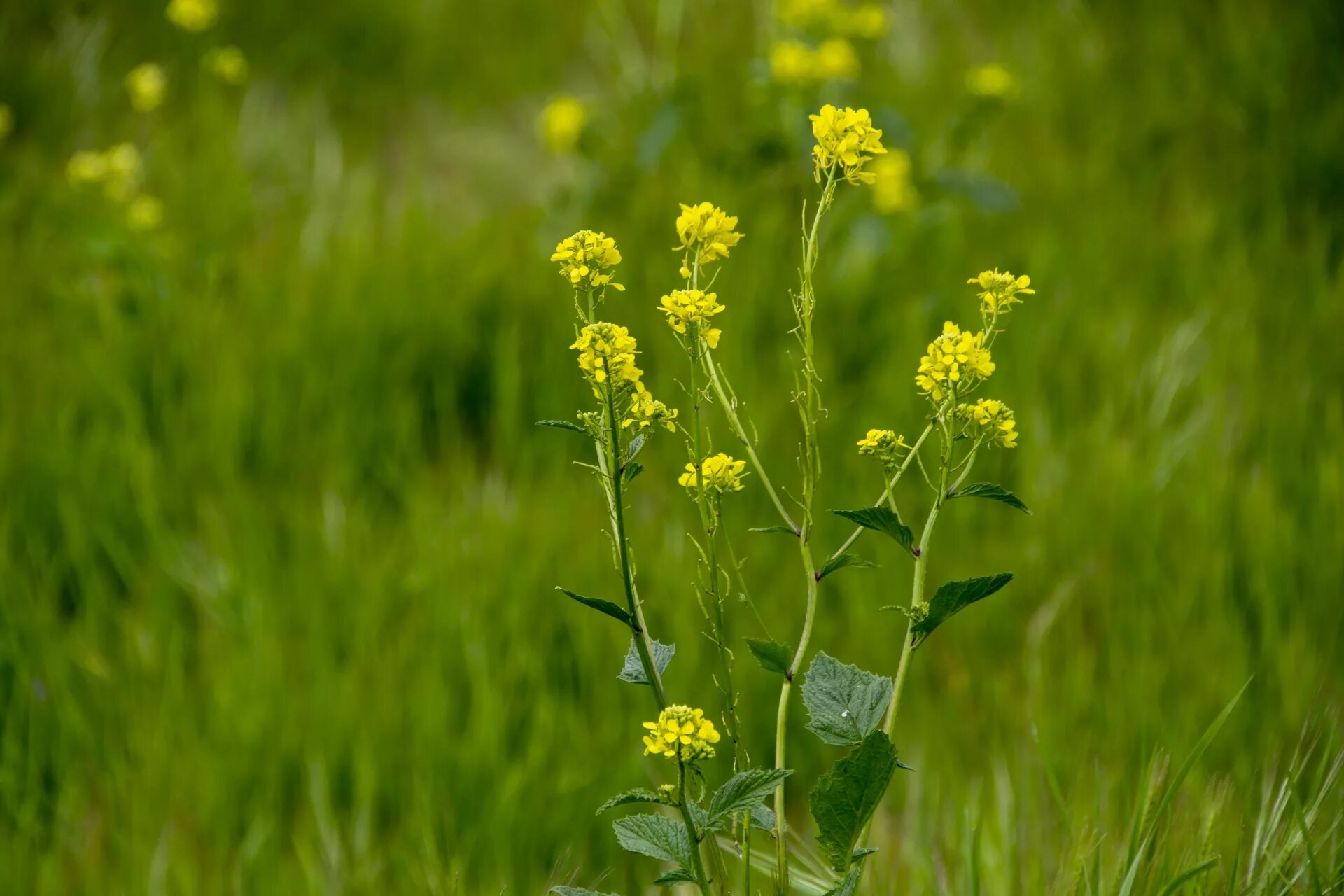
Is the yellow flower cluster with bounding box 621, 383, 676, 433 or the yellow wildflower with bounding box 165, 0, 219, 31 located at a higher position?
the yellow wildflower with bounding box 165, 0, 219, 31

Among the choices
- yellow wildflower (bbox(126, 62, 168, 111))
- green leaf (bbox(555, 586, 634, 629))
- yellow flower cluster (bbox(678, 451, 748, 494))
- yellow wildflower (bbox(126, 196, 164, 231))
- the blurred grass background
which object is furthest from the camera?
yellow wildflower (bbox(126, 62, 168, 111))

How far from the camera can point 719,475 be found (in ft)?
3.11

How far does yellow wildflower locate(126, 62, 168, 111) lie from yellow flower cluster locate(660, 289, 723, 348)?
2.40 m

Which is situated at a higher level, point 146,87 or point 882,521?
point 146,87

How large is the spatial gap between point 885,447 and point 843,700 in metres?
0.22

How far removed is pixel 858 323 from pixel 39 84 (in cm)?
219

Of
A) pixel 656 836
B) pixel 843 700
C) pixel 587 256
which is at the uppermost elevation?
pixel 587 256

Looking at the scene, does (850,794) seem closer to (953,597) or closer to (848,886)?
(848,886)

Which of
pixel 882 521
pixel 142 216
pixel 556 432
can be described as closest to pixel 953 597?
pixel 882 521

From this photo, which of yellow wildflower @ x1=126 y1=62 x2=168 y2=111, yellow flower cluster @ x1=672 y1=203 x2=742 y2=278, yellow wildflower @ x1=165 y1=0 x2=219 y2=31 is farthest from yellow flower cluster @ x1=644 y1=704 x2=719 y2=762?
yellow wildflower @ x1=165 y1=0 x2=219 y2=31

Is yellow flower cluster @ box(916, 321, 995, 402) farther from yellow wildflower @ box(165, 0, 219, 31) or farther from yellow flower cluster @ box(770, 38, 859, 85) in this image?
yellow wildflower @ box(165, 0, 219, 31)

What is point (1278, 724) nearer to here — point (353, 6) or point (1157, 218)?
point (1157, 218)

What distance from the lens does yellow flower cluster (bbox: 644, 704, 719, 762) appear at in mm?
872

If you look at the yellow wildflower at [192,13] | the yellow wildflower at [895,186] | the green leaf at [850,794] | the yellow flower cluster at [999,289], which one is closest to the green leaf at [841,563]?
the green leaf at [850,794]
